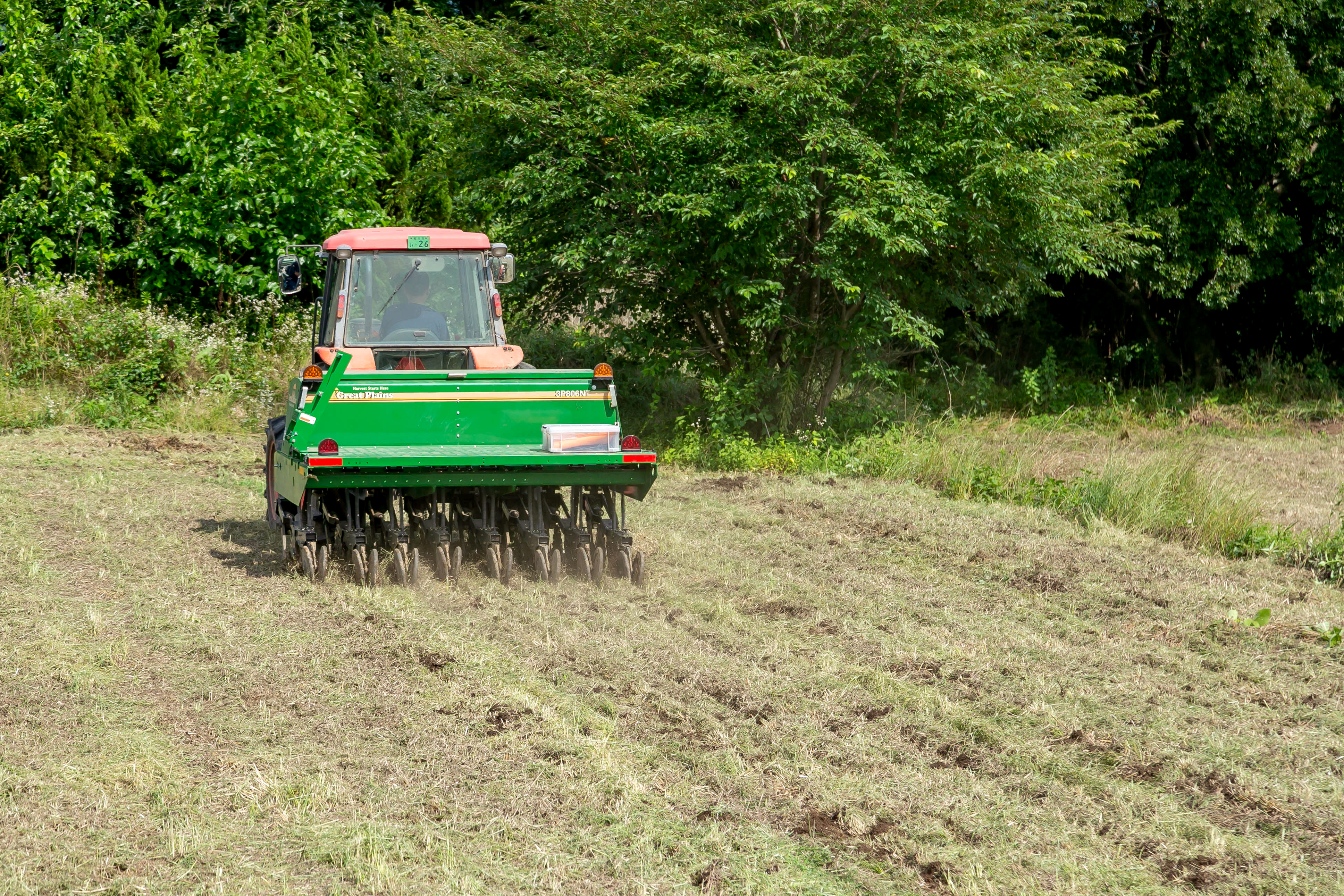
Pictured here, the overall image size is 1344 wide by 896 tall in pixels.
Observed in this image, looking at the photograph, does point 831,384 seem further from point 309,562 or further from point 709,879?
point 709,879

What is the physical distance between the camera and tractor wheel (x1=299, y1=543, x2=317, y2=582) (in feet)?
25.3

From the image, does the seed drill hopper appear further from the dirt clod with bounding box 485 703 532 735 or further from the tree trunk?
the tree trunk

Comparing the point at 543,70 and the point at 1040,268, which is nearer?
the point at 543,70

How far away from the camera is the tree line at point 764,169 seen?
41.5 ft

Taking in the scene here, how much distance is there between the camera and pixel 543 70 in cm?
1331

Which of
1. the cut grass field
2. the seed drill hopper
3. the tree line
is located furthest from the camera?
the tree line

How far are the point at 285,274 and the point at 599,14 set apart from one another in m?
5.99

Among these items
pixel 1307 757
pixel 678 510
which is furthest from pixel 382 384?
pixel 1307 757

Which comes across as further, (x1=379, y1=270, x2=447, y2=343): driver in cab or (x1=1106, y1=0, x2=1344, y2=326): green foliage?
(x1=1106, y1=0, x2=1344, y2=326): green foliage

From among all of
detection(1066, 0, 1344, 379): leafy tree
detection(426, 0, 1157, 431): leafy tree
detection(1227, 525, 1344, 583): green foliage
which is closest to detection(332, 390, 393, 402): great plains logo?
detection(426, 0, 1157, 431): leafy tree

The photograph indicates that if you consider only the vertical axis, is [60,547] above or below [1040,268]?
below

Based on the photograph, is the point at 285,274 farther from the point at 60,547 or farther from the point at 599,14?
the point at 599,14

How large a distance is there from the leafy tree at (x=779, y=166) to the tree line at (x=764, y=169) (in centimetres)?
4

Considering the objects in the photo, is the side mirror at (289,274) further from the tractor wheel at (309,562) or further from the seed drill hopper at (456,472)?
the tractor wheel at (309,562)
